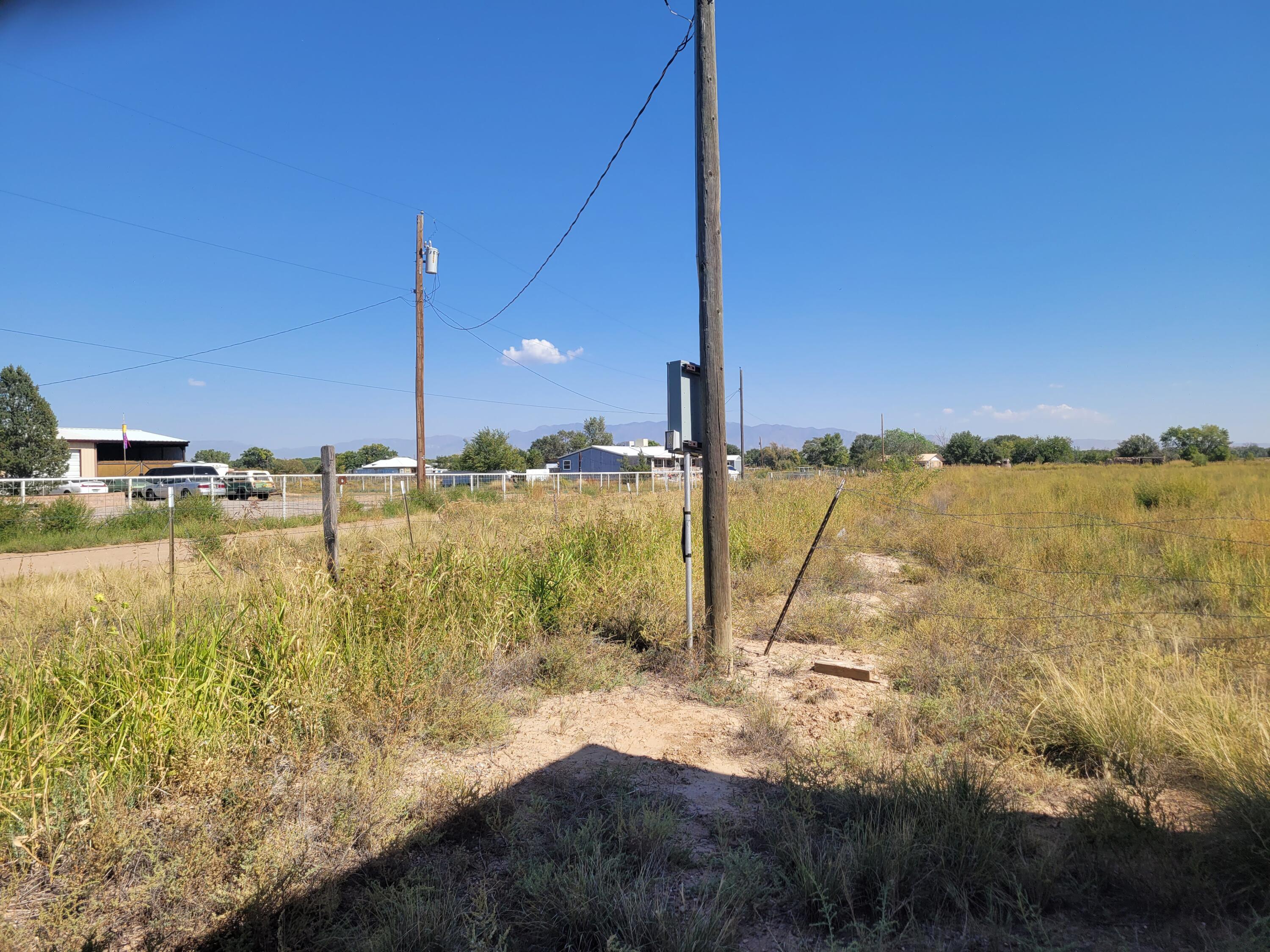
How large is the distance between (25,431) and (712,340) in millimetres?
62346

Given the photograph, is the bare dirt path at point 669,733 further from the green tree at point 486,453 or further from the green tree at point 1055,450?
the green tree at point 1055,450

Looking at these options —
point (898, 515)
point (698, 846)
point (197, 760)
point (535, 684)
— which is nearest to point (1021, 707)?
point (698, 846)

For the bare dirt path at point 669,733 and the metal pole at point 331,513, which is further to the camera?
the metal pole at point 331,513

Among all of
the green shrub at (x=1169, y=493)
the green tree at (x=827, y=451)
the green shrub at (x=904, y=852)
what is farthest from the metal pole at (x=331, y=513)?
the green tree at (x=827, y=451)

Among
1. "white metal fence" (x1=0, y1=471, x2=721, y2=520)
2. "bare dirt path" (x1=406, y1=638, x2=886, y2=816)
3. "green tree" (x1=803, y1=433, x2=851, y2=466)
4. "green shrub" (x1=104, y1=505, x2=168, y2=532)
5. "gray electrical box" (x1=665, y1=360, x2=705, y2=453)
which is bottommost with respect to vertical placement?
"bare dirt path" (x1=406, y1=638, x2=886, y2=816)

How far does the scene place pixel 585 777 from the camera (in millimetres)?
3676

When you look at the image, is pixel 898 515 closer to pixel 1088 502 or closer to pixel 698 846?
pixel 1088 502

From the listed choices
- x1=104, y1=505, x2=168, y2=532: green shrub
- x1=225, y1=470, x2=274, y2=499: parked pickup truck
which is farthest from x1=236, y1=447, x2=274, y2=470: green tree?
x1=104, y1=505, x2=168, y2=532: green shrub

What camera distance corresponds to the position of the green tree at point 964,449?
77.2 meters

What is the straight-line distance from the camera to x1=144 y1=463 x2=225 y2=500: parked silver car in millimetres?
21688

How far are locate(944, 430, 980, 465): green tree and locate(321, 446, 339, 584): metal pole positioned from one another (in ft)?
262

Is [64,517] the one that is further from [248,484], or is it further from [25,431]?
[25,431]

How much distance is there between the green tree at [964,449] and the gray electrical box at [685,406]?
78.1m

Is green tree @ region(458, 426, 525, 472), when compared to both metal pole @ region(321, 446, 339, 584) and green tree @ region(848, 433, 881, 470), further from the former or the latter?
metal pole @ region(321, 446, 339, 584)
